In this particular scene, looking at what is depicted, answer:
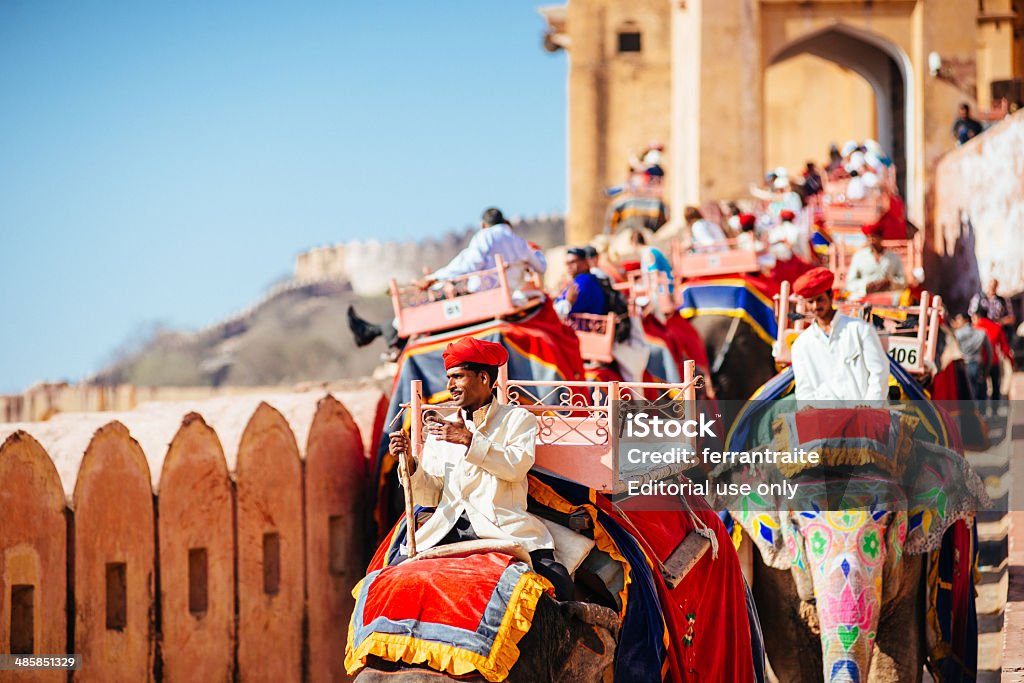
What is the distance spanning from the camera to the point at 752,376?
15.9 m

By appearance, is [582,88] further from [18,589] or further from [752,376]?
[18,589]

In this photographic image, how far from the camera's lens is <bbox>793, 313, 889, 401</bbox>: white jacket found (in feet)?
31.0

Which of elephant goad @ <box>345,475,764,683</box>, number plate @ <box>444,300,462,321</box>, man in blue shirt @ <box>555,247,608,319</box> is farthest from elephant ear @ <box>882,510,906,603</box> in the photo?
man in blue shirt @ <box>555,247,608,319</box>

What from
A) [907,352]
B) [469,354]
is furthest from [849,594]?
[907,352]

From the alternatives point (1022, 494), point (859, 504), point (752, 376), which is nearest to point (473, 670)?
point (859, 504)

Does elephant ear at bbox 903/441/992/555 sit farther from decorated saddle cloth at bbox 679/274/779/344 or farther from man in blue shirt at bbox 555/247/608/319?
decorated saddle cloth at bbox 679/274/779/344

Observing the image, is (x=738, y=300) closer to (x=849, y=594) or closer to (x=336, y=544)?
(x=336, y=544)

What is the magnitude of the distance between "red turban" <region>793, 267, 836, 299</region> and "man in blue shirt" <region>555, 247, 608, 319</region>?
4.22m

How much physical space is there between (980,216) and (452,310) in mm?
Answer: 12005

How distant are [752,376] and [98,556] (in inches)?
307

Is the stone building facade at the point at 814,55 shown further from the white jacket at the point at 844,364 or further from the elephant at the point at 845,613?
the elephant at the point at 845,613

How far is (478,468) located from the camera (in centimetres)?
673

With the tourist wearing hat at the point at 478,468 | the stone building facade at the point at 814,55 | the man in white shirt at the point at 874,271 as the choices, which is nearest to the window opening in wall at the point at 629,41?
the stone building facade at the point at 814,55

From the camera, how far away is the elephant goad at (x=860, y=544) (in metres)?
8.72
